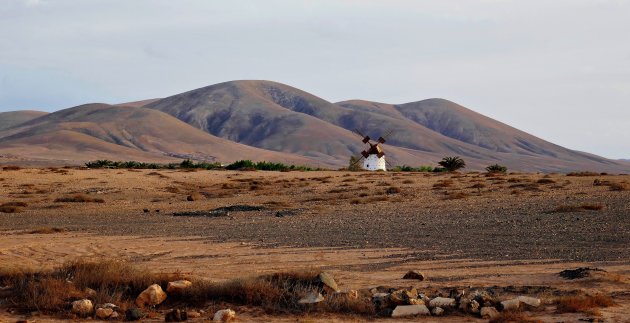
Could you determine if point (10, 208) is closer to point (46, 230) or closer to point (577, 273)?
point (46, 230)

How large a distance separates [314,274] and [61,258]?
6.98m

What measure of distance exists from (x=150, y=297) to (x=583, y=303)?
6.57m

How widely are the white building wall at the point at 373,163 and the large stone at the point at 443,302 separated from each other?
6469 cm

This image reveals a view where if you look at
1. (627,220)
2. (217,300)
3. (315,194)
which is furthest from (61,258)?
(315,194)

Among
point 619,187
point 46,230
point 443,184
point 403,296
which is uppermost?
point 619,187

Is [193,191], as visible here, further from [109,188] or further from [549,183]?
[549,183]

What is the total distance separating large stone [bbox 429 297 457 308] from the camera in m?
12.1

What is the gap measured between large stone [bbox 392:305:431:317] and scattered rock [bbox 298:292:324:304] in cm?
120

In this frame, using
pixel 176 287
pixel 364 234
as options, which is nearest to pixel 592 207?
pixel 364 234

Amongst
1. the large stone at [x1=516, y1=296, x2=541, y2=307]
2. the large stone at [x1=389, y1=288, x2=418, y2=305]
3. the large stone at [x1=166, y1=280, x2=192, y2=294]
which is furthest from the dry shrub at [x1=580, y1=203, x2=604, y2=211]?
the large stone at [x1=166, y1=280, x2=192, y2=294]

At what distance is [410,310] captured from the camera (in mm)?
11945

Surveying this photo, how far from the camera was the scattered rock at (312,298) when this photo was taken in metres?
12.4

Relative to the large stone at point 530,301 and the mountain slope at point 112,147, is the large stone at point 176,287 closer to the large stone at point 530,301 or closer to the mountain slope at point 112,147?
the large stone at point 530,301

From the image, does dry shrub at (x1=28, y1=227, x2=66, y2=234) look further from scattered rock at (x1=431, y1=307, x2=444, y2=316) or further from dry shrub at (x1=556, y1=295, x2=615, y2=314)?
dry shrub at (x1=556, y1=295, x2=615, y2=314)
